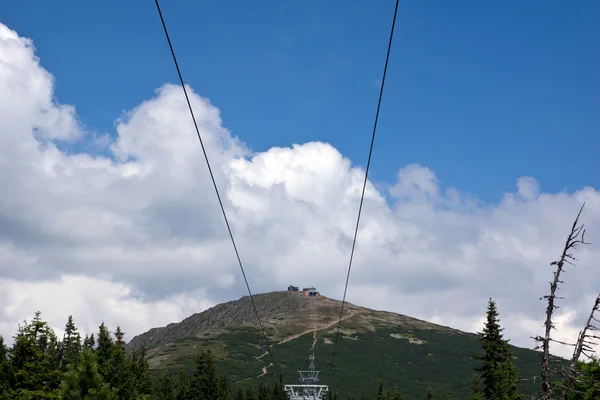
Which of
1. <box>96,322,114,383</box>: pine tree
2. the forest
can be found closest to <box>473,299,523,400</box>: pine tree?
the forest

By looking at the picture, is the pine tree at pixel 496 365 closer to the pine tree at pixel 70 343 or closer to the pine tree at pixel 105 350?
the pine tree at pixel 105 350

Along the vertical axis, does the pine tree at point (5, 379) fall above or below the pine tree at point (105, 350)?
below

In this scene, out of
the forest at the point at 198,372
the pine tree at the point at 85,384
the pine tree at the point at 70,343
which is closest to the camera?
the forest at the point at 198,372

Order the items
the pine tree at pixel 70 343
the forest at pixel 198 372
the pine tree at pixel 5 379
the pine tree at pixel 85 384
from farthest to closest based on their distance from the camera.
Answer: the pine tree at pixel 70 343
the pine tree at pixel 5 379
the pine tree at pixel 85 384
the forest at pixel 198 372

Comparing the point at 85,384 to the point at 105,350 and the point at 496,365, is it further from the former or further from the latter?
the point at 496,365

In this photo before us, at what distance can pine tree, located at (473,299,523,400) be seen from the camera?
2029 inches

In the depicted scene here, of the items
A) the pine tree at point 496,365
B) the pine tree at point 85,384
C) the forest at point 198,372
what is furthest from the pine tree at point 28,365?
the pine tree at point 496,365

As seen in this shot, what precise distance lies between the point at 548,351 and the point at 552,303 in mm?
1698

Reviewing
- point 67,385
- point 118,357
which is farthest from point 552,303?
point 118,357

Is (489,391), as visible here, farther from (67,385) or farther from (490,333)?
(67,385)

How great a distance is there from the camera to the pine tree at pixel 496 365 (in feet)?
169

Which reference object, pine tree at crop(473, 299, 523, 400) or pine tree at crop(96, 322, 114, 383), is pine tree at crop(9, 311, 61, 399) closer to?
pine tree at crop(96, 322, 114, 383)

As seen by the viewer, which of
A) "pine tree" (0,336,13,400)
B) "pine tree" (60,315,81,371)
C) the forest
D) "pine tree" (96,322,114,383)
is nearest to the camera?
the forest

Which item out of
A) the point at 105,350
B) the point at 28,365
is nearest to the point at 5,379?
the point at 28,365
